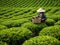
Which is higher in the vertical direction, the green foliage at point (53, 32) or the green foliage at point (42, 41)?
the green foliage at point (42, 41)

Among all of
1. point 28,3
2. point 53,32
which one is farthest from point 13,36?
point 28,3

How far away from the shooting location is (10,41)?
5758 mm

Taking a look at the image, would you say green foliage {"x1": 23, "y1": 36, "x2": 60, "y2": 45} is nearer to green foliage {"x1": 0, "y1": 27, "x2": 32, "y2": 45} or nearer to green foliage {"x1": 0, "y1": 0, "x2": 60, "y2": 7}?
green foliage {"x1": 0, "y1": 27, "x2": 32, "y2": 45}

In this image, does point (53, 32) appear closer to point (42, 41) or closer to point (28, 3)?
point (42, 41)

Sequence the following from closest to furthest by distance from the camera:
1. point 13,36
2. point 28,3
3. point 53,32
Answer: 1. point 13,36
2. point 53,32
3. point 28,3

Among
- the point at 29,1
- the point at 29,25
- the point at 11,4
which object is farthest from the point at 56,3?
the point at 29,25

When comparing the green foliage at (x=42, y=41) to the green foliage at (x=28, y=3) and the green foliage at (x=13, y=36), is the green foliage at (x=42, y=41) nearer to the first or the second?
the green foliage at (x=13, y=36)

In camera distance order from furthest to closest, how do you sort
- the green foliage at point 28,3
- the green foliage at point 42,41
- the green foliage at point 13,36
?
the green foliage at point 28,3 < the green foliage at point 13,36 < the green foliage at point 42,41

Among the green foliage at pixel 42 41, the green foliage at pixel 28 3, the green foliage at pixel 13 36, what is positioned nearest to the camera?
the green foliage at pixel 42 41

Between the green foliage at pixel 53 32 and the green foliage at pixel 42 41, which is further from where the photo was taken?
the green foliage at pixel 53 32

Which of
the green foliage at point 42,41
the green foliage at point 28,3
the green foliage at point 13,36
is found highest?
the green foliage at point 42,41

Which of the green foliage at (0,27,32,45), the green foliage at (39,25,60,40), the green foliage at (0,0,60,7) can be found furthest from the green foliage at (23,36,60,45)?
the green foliage at (0,0,60,7)

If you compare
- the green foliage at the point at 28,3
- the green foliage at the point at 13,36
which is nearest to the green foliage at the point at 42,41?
the green foliage at the point at 13,36

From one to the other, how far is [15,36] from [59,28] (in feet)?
6.08
